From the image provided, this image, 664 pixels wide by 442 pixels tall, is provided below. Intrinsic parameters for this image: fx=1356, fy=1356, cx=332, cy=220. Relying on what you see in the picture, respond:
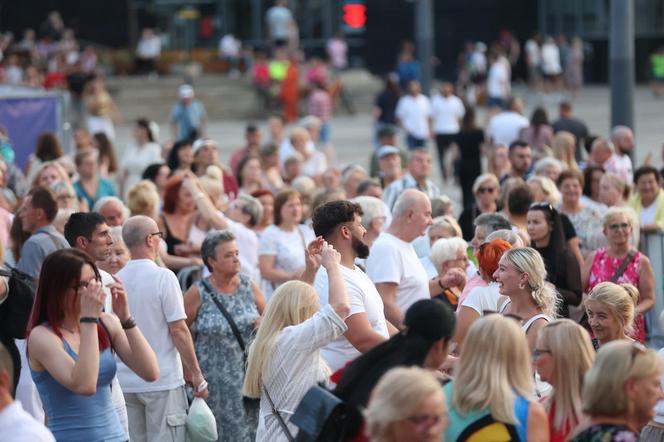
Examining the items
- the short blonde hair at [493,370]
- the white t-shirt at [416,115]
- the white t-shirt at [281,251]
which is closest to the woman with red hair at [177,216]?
the white t-shirt at [281,251]

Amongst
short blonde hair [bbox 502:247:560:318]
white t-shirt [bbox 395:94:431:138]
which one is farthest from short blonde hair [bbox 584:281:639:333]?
white t-shirt [bbox 395:94:431:138]

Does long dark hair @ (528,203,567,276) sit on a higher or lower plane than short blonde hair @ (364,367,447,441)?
lower

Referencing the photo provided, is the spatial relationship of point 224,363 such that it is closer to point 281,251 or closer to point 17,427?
point 281,251

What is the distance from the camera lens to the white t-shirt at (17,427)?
4.79m

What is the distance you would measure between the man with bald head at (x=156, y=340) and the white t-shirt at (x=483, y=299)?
1.63 metres

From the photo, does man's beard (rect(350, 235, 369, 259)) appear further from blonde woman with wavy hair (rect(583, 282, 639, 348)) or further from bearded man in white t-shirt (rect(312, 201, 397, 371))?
blonde woman with wavy hair (rect(583, 282, 639, 348))

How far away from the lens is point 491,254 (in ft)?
25.8

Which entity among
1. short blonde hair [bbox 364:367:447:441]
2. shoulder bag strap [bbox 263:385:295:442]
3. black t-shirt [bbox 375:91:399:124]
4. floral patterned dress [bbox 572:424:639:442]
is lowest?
shoulder bag strap [bbox 263:385:295:442]

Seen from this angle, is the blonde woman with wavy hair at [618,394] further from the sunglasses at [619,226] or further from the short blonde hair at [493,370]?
the sunglasses at [619,226]

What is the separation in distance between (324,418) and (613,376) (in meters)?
1.12

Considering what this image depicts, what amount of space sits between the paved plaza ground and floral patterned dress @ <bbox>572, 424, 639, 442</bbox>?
27097 millimetres

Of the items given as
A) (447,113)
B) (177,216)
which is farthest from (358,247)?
(447,113)

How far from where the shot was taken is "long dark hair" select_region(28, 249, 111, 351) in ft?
20.0

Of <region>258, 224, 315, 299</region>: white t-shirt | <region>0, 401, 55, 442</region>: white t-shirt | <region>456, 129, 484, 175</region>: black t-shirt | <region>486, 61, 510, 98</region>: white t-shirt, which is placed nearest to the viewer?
<region>0, 401, 55, 442</region>: white t-shirt
